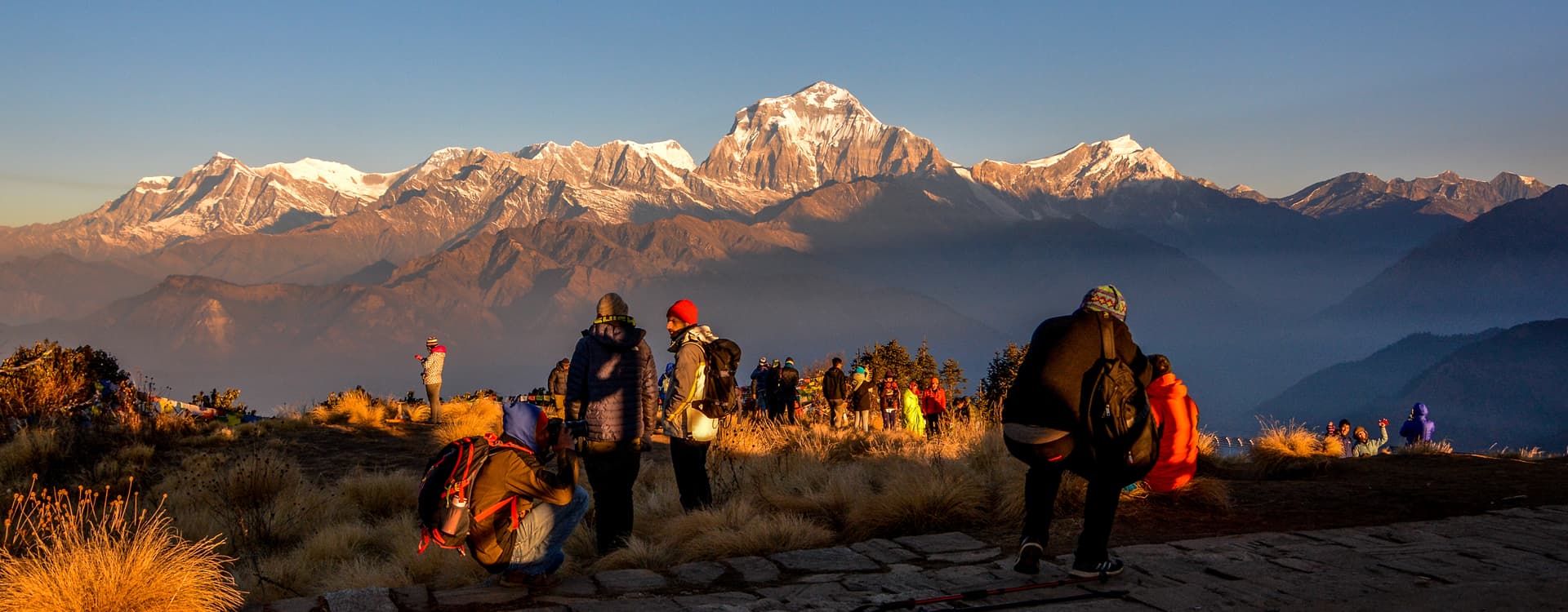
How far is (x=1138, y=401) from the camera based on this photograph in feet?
18.1

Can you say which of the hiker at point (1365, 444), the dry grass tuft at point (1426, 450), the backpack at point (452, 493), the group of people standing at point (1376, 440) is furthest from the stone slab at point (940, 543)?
the hiker at point (1365, 444)

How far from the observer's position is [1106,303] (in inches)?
221

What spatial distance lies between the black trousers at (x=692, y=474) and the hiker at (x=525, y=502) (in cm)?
201

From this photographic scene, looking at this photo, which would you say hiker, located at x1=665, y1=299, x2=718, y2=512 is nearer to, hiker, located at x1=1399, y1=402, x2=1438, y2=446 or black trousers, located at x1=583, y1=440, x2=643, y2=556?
black trousers, located at x1=583, y1=440, x2=643, y2=556

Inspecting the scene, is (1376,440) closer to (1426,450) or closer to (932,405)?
(1426,450)

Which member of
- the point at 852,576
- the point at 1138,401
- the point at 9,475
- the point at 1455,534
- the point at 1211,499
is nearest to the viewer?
the point at 1138,401

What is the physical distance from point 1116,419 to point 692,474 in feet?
11.5

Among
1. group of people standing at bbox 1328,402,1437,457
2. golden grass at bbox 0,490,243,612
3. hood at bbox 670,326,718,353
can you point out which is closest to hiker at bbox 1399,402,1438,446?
group of people standing at bbox 1328,402,1437,457

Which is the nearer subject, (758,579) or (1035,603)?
(1035,603)

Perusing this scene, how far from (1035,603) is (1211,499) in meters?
3.52

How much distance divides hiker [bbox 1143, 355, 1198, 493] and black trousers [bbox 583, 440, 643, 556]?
3.43 meters

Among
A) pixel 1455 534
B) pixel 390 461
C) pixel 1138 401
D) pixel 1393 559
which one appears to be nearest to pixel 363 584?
pixel 1138 401

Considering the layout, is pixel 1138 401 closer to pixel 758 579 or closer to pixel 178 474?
pixel 758 579

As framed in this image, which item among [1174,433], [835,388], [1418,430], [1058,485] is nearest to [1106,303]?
[1058,485]
